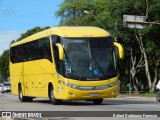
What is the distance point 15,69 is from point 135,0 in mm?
22782

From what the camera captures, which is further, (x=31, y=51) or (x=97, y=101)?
(x=31, y=51)

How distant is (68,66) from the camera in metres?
24.5

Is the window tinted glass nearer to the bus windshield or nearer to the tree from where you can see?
the bus windshield

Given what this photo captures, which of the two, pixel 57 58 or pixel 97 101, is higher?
pixel 57 58

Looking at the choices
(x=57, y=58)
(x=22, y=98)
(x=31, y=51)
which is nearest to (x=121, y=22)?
(x=22, y=98)

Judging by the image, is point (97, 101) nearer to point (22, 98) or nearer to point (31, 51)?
point (31, 51)

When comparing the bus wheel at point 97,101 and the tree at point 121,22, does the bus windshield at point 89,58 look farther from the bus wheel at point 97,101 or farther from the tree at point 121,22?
the tree at point 121,22

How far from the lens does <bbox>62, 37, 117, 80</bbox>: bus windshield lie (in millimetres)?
24453

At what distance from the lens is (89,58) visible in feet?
80.6

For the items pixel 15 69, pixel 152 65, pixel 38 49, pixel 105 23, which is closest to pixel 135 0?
pixel 105 23

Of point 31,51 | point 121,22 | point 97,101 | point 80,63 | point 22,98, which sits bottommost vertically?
point 22,98

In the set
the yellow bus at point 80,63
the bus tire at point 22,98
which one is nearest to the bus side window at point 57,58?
the yellow bus at point 80,63

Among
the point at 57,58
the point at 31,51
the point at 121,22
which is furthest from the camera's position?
the point at 121,22

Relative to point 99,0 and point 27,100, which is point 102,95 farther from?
point 99,0
